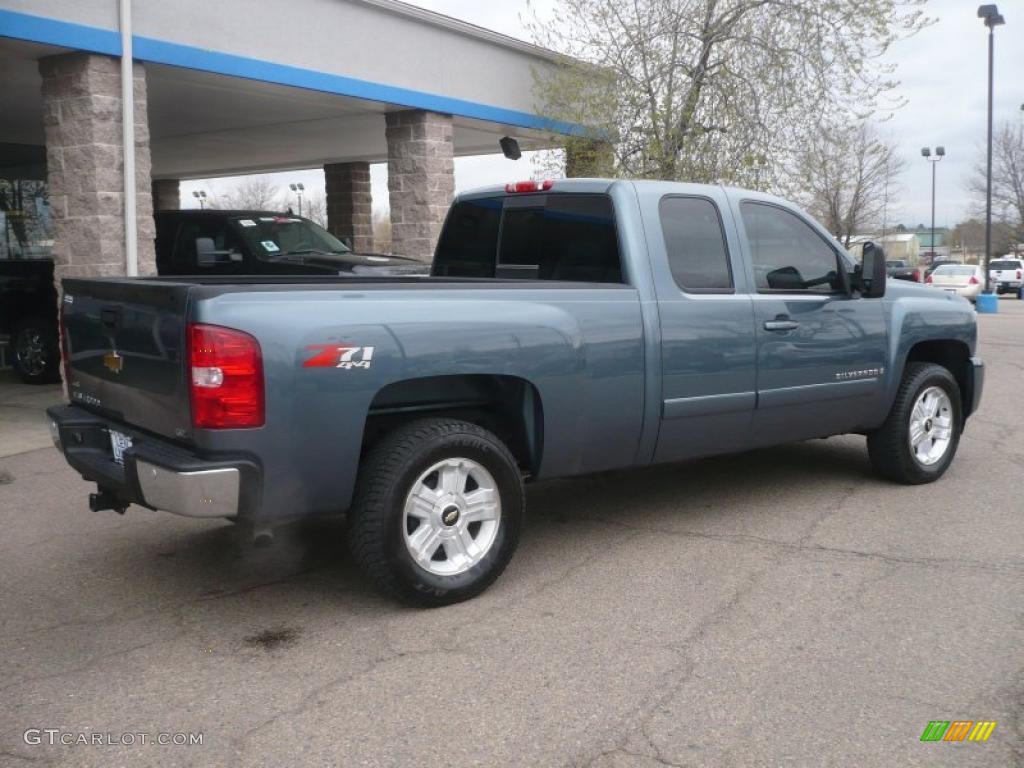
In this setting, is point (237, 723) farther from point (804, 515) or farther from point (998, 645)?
point (804, 515)

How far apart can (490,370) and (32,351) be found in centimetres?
921

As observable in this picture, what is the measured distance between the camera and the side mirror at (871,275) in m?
5.94

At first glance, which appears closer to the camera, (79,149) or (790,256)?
(790,256)

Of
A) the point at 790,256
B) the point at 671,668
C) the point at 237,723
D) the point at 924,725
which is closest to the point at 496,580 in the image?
the point at 671,668

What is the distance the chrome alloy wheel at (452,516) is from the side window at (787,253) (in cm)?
221

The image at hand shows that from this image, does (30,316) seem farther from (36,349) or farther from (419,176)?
(419,176)

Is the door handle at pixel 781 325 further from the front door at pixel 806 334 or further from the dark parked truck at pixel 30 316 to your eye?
the dark parked truck at pixel 30 316

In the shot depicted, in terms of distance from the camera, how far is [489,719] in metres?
3.37

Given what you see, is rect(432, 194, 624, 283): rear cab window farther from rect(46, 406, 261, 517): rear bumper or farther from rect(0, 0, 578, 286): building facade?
rect(0, 0, 578, 286): building facade

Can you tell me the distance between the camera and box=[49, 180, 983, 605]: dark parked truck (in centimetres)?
383

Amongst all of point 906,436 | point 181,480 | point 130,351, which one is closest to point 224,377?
point 181,480

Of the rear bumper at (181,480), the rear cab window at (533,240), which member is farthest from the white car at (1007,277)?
the rear bumper at (181,480)

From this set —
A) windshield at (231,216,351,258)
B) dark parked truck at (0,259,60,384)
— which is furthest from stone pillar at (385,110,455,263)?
dark parked truck at (0,259,60,384)

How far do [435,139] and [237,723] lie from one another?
32.3 feet
